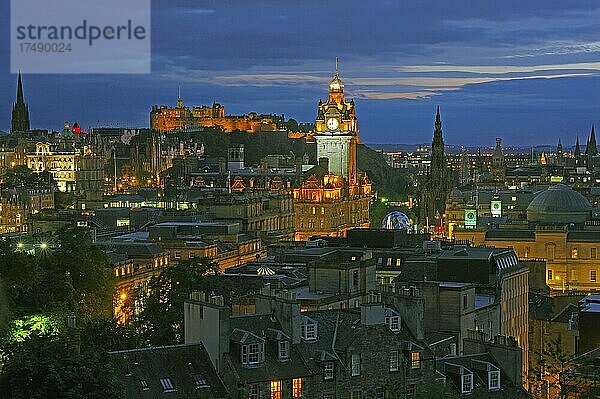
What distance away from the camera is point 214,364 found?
43.0 m

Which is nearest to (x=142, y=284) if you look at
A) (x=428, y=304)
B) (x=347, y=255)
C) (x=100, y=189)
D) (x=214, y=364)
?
(x=347, y=255)

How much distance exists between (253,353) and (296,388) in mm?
1993

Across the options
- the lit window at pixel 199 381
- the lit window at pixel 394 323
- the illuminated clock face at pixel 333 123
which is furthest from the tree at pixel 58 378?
the illuminated clock face at pixel 333 123

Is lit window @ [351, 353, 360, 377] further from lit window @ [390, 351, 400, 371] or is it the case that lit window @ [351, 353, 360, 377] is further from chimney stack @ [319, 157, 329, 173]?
chimney stack @ [319, 157, 329, 173]

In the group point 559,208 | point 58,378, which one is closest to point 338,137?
point 559,208

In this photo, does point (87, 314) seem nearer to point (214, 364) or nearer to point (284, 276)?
point (284, 276)

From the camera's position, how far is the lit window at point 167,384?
41.5 metres

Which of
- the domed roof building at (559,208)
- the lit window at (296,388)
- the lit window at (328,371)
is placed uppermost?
the domed roof building at (559,208)

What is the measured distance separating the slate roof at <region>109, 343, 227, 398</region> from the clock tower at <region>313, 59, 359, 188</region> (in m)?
130

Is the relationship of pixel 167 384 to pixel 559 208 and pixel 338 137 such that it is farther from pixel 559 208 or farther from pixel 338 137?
pixel 338 137

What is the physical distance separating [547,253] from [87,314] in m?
60.3

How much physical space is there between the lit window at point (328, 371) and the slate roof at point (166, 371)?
4.05 m

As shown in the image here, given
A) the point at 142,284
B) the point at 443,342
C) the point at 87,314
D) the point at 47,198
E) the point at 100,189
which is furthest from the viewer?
the point at 100,189

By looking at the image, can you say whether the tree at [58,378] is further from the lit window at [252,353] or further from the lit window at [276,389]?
the lit window at [276,389]
